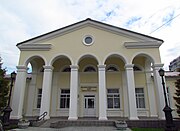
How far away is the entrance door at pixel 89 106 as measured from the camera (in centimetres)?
1805

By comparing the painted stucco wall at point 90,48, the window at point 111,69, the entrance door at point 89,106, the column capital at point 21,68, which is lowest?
the entrance door at point 89,106

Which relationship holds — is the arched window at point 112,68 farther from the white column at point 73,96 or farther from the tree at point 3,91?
the tree at point 3,91

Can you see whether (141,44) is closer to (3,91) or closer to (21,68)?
(21,68)

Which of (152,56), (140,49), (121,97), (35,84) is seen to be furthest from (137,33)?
(35,84)

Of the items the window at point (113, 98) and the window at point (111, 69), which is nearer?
the window at point (113, 98)

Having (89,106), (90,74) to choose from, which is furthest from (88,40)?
(89,106)

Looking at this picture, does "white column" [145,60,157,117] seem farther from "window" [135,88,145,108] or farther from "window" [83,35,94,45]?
"window" [83,35,94,45]

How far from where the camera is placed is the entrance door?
59.2ft

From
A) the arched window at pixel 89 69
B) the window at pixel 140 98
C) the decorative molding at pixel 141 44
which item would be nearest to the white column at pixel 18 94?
the arched window at pixel 89 69

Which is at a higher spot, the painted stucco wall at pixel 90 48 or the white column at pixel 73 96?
the painted stucco wall at pixel 90 48

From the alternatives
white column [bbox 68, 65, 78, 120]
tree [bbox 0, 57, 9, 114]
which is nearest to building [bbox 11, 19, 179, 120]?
white column [bbox 68, 65, 78, 120]

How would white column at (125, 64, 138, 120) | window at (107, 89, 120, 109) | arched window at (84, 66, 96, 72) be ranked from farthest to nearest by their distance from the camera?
1. arched window at (84, 66, 96, 72)
2. window at (107, 89, 120, 109)
3. white column at (125, 64, 138, 120)

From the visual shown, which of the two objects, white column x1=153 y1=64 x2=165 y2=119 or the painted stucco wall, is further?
the painted stucco wall

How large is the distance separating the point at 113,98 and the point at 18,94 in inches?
397
